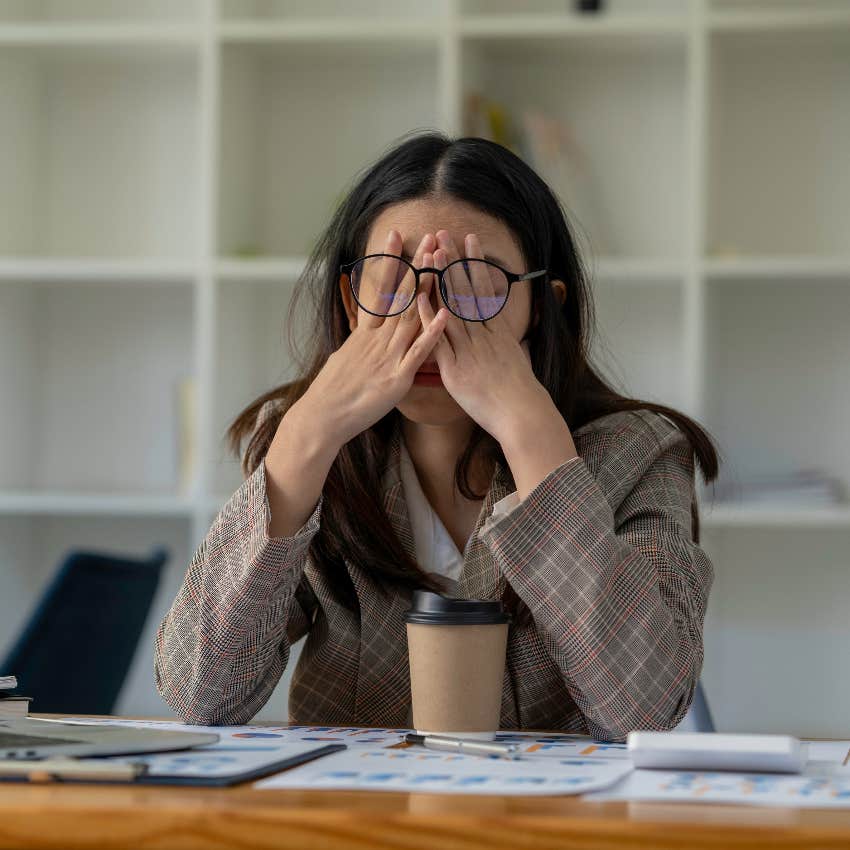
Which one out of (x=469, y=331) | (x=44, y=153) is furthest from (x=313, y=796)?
(x=44, y=153)

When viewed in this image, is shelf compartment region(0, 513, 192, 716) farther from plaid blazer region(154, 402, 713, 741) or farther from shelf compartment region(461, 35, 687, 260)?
plaid blazer region(154, 402, 713, 741)

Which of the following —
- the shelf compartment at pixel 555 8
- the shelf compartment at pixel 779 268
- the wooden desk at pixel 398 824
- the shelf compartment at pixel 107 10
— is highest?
the shelf compartment at pixel 107 10

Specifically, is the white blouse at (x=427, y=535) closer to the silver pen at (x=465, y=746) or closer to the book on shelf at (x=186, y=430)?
the silver pen at (x=465, y=746)

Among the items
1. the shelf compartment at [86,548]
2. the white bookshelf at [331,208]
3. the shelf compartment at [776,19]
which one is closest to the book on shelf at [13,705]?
the white bookshelf at [331,208]

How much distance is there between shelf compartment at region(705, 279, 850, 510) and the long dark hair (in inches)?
54.5

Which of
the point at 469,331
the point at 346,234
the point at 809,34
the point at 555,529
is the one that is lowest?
the point at 555,529

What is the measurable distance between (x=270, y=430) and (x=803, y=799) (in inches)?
31.1

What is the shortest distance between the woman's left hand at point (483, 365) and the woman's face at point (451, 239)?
0.08ft

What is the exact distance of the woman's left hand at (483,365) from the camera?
46.3 inches

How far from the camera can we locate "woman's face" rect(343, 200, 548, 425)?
4.17 ft

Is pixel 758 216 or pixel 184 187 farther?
pixel 184 187

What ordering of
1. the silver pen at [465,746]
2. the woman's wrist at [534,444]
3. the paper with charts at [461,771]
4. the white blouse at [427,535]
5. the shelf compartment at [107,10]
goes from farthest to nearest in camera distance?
the shelf compartment at [107,10], the white blouse at [427,535], the woman's wrist at [534,444], the silver pen at [465,746], the paper with charts at [461,771]

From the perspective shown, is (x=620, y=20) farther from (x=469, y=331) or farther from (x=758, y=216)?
(x=469, y=331)

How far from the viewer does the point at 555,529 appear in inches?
41.5
